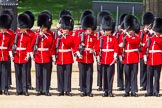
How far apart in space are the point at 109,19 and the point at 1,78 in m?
2.59

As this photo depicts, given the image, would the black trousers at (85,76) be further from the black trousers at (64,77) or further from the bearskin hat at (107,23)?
the bearskin hat at (107,23)

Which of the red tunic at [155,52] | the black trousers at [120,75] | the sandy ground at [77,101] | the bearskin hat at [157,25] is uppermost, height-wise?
the bearskin hat at [157,25]

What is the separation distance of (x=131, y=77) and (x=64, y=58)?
4.77 feet

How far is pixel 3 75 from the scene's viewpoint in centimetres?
1534

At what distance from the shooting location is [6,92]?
15297 mm

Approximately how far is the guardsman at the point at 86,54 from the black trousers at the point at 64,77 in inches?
10.0

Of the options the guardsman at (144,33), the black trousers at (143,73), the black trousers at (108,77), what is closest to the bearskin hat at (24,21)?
the black trousers at (108,77)

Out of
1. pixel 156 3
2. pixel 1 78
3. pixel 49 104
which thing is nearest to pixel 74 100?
pixel 49 104

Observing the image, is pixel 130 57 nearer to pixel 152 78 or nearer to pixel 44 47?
pixel 152 78

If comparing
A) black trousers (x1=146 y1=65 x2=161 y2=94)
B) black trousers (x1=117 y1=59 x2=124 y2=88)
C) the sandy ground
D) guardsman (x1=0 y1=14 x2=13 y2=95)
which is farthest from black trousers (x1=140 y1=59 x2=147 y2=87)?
guardsman (x1=0 y1=14 x2=13 y2=95)

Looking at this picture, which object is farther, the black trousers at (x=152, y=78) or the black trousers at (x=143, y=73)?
the black trousers at (x=143, y=73)

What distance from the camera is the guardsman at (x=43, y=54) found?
15.1m

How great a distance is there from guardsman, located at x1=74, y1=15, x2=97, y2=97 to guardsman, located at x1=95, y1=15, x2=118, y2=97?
0.20m

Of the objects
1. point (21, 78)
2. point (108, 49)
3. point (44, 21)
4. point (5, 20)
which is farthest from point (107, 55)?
point (5, 20)
